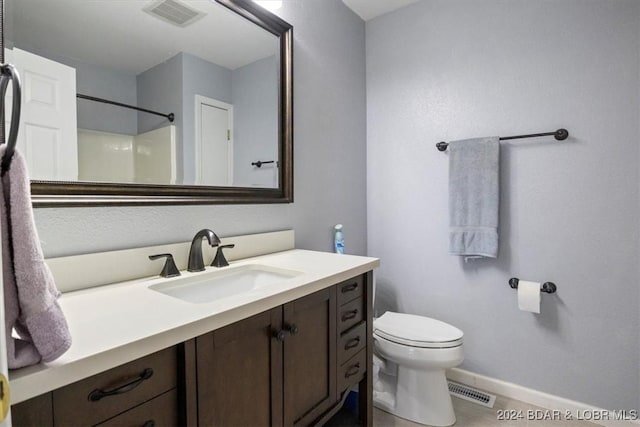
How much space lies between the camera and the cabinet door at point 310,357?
1.00 meters

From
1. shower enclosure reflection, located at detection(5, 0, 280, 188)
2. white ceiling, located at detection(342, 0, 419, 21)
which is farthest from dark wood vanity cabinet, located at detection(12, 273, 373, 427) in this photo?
white ceiling, located at detection(342, 0, 419, 21)

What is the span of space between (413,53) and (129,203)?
6.28 feet

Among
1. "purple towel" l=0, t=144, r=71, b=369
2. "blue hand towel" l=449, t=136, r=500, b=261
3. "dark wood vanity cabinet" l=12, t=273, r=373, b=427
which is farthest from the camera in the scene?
"blue hand towel" l=449, t=136, r=500, b=261

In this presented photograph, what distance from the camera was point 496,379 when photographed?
6.22 feet

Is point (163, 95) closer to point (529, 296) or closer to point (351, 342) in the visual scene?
point (351, 342)

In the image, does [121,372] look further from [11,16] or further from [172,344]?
[11,16]

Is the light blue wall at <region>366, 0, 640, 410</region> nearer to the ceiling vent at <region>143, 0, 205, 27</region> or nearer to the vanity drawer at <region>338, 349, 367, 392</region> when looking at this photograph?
the vanity drawer at <region>338, 349, 367, 392</region>

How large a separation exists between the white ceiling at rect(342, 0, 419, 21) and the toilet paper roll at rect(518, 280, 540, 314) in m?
1.85

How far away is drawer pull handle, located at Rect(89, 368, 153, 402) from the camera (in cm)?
60

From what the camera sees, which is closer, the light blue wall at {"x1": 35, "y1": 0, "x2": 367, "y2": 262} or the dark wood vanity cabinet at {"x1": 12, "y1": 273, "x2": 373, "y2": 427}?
the dark wood vanity cabinet at {"x1": 12, "y1": 273, "x2": 373, "y2": 427}

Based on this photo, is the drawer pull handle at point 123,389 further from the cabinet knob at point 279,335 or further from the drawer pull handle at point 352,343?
the drawer pull handle at point 352,343

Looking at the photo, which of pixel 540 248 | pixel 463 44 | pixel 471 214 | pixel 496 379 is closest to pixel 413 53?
pixel 463 44

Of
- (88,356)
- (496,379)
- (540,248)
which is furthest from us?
(496,379)

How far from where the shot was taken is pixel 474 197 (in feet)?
6.07
